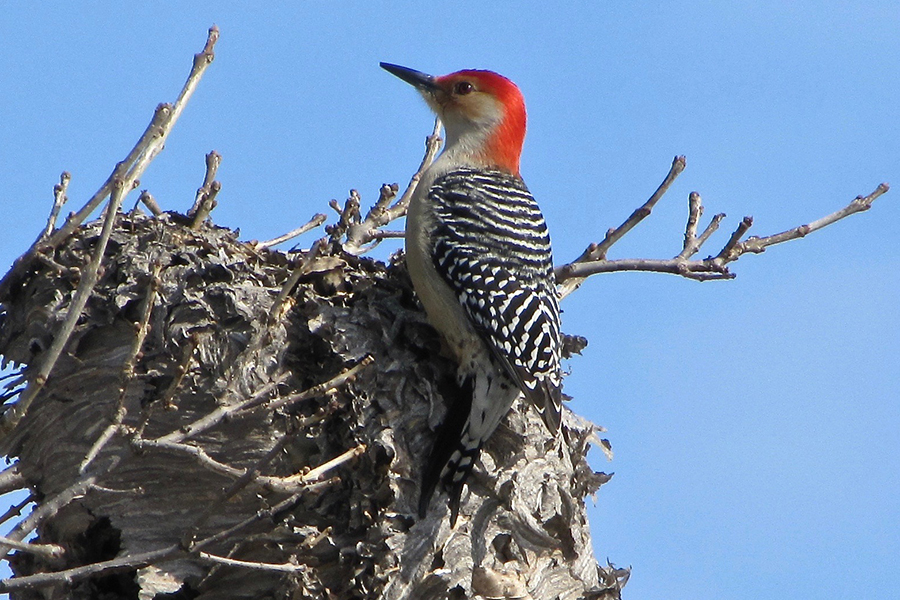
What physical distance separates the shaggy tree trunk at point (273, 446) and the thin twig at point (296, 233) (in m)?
0.29

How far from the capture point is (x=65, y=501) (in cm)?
345

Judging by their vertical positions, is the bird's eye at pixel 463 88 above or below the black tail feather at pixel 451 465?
above

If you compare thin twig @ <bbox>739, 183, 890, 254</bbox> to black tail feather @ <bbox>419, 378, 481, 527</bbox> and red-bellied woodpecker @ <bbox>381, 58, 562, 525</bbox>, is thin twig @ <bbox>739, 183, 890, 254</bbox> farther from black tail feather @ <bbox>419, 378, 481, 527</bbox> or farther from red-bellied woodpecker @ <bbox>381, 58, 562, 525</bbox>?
black tail feather @ <bbox>419, 378, 481, 527</bbox>

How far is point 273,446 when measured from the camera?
17.0 feet

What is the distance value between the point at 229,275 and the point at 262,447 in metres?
0.90

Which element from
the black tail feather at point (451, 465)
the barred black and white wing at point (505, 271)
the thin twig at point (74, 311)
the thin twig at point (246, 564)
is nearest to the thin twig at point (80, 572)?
the thin twig at point (246, 564)

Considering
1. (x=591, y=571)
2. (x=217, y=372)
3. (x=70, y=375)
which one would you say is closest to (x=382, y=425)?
(x=217, y=372)

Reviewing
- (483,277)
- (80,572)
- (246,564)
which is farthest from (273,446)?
(80,572)

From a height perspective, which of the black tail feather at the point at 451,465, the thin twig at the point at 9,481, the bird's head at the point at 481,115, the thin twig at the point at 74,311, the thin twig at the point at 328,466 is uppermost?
the bird's head at the point at 481,115

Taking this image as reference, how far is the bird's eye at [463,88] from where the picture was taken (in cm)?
724

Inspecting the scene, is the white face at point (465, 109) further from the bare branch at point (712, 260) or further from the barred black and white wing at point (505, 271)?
the bare branch at point (712, 260)

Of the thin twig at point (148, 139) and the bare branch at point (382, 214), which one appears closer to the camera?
the thin twig at point (148, 139)

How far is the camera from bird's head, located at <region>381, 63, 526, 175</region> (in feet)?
23.1

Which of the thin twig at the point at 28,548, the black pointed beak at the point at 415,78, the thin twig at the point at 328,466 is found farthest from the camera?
the black pointed beak at the point at 415,78
